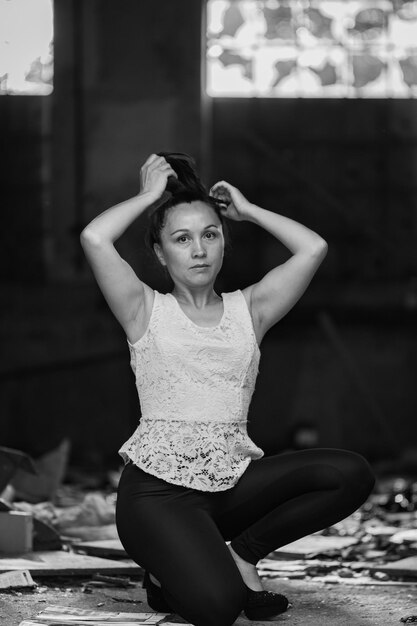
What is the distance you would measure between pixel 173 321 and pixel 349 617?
97cm

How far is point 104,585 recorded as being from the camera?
3553 mm

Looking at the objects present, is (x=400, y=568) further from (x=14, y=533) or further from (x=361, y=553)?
(x=14, y=533)

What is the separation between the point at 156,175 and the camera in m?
3.02

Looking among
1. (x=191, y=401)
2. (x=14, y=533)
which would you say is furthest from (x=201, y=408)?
(x=14, y=533)

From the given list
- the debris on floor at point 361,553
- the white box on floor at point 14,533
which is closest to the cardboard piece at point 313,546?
the debris on floor at point 361,553

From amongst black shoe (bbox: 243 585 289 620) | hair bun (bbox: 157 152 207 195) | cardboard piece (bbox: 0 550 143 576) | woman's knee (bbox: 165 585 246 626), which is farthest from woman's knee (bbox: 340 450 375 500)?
cardboard piece (bbox: 0 550 143 576)

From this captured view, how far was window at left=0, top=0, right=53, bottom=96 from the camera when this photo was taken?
6.96m

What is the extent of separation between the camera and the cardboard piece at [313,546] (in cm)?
417

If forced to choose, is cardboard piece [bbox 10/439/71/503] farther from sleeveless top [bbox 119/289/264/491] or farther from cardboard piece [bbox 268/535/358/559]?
sleeveless top [bbox 119/289/264/491]

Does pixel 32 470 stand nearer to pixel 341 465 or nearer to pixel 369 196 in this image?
pixel 341 465

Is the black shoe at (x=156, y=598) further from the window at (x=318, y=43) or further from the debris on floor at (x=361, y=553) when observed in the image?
the window at (x=318, y=43)

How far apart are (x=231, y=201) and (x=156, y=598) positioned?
1124 mm

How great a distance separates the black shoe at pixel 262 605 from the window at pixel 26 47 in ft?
15.3

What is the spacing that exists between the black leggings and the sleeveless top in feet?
0.19
